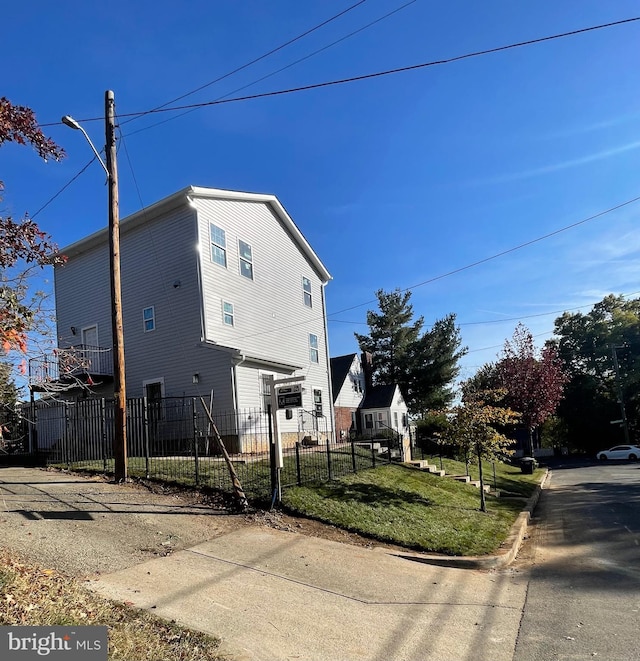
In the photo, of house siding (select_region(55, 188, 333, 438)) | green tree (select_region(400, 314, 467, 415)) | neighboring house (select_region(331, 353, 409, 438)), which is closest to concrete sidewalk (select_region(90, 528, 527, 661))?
house siding (select_region(55, 188, 333, 438))

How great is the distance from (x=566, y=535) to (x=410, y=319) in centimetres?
3610

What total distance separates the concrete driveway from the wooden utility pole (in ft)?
5.29

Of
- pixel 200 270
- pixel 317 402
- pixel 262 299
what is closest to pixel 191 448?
pixel 200 270

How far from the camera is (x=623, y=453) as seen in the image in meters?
40.2

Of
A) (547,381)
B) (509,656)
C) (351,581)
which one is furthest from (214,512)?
(547,381)

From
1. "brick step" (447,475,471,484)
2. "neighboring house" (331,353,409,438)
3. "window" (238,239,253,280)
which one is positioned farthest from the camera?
"neighboring house" (331,353,409,438)

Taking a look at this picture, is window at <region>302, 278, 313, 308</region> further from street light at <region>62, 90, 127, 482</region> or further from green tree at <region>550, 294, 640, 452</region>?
green tree at <region>550, 294, 640, 452</region>

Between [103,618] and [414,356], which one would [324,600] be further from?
[414,356]

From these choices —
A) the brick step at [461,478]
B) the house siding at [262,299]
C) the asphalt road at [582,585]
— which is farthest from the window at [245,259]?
the asphalt road at [582,585]

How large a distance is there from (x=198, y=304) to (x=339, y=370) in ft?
53.4

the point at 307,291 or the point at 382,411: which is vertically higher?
the point at 307,291

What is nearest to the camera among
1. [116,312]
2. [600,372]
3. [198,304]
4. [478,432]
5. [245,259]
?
[116,312]

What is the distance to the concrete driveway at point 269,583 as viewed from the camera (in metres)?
5.06

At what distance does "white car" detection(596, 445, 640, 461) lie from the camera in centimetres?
3928
